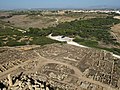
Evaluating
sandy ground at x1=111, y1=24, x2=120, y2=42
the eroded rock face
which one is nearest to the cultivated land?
the eroded rock face

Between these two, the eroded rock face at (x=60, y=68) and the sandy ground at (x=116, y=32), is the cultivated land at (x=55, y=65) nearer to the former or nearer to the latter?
the eroded rock face at (x=60, y=68)

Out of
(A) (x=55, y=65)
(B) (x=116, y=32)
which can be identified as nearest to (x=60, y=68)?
(A) (x=55, y=65)

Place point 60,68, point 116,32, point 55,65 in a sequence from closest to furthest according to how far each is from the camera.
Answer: point 60,68, point 55,65, point 116,32

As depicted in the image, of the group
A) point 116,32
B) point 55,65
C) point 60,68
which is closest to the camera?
point 60,68

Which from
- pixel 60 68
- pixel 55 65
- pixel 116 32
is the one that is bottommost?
pixel 116 32

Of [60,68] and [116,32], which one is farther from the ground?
[60,68]

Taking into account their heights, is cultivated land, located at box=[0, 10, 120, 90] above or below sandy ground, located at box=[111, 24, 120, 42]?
above

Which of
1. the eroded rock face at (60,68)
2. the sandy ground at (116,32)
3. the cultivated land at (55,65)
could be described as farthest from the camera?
the sandy ground at (116,32)

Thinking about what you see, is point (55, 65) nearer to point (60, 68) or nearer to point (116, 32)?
point (60, 68)

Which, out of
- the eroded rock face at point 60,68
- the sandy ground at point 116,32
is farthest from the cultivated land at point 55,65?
the sandy ground at point 116,32

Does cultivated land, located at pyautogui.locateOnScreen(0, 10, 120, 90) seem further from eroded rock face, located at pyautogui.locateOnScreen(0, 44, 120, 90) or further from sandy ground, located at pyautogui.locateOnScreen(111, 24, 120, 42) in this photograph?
sandy ground, located at pyautogui.locateOnScreen(111, 24, 120, 42)
